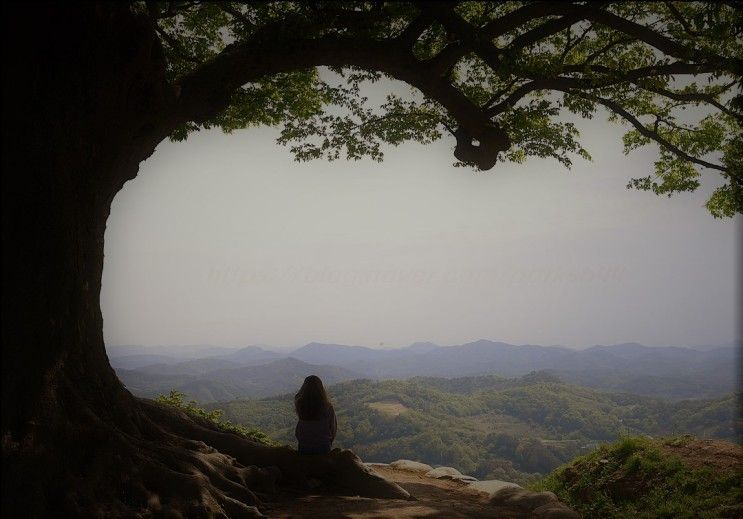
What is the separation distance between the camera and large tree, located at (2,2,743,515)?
196 inches

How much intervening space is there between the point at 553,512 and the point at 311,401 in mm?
4711

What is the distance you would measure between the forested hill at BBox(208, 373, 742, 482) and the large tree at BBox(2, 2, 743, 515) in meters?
59.4

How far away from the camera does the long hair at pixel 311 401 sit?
325 inches

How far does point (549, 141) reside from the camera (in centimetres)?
1095

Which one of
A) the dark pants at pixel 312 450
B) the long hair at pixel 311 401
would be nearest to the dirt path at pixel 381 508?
the dark pants at pixel 312 450

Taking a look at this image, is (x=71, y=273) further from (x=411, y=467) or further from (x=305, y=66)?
(x=411, y=467)

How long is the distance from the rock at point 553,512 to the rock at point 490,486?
1.28m

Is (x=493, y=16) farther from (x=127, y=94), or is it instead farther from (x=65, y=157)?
(x=65, y=157)

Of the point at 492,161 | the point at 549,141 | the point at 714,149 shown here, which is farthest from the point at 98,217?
the point at 714,149

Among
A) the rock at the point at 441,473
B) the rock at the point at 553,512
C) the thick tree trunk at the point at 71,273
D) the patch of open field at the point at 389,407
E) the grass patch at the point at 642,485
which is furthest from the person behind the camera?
the patch of open field at the point at 389,407

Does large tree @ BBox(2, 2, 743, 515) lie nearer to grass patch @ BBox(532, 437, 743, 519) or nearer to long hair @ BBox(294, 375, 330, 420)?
long hair @ BBox(294, 375, 330, 420)

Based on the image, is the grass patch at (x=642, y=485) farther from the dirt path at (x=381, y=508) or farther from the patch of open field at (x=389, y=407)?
the patch of open field at (x=389, y=407)

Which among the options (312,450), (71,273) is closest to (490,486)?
(312,450)

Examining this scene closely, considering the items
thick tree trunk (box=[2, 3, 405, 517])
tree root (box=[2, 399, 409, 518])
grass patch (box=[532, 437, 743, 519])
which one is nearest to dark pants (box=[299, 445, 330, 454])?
tree root (box=[2, 399, 409, 518])
